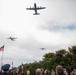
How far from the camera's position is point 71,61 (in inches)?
2343

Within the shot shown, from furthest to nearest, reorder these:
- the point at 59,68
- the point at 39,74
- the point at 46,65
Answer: the point at 46,65
the point at 39,74
the point at 59,68

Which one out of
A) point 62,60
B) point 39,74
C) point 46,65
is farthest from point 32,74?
point 39,74

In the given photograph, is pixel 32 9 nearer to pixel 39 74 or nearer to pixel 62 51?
pixel 62 51

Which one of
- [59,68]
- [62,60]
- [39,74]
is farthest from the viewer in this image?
[62,60]

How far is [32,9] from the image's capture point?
70.0 metres

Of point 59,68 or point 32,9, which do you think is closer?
point 59,68

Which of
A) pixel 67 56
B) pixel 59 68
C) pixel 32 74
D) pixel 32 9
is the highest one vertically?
pixel 32 9

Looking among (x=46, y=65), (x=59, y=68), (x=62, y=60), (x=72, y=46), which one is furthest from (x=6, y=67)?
(x=72, y=46)

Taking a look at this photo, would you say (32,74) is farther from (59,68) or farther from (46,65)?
(59,68)

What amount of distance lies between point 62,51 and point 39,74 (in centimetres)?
5441

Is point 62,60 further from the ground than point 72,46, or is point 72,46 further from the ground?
point 72,46

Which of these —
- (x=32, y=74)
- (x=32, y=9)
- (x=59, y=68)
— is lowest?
(x=59, y=68)

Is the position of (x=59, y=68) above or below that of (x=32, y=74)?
below

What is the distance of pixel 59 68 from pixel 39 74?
93.9 inches
